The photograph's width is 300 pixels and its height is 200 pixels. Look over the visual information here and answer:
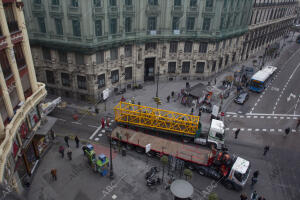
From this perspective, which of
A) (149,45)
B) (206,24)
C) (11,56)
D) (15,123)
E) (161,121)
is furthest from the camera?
(149,45)

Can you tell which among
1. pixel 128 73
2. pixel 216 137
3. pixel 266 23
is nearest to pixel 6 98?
pixel 216 137

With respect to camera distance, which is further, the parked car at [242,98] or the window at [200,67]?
the window at [200,67]

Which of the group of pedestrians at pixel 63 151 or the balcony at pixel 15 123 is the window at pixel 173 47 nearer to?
the group of pedestrians at pixel 63 151

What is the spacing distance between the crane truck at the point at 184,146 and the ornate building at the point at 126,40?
38.1 feet

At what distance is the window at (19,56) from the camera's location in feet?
78.7

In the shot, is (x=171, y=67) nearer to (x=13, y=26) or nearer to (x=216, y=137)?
(x=216, y=137)

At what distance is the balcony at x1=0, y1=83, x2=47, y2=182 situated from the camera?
19.3 meters

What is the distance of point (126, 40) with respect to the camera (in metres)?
43.7

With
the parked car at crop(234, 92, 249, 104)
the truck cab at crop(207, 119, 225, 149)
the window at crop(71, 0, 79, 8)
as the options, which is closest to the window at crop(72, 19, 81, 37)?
the window at crop(71, 0, 79, 8)

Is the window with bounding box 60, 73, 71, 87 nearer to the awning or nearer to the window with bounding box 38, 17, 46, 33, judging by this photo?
the window with bounding box 38, 17, 46, 33

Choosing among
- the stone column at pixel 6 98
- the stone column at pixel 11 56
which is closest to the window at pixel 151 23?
the stone column at pixel 11 56

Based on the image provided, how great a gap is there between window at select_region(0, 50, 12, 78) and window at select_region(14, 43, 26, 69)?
2.20 m

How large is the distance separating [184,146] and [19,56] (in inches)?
832

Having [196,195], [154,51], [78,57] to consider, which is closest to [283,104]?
[154,51]
